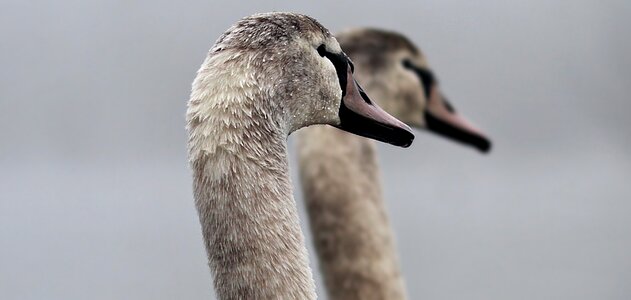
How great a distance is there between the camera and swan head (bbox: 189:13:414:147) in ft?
5.35

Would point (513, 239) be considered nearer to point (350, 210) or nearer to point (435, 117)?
point (435, 117)

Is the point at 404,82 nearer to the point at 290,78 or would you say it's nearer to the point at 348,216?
the point at 348,216

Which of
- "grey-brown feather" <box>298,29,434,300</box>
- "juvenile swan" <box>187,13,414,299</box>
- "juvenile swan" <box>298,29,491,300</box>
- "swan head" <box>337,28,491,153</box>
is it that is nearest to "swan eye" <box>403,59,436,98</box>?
"swan head" <box>337,28,491,153</box>

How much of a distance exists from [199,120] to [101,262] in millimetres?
6732

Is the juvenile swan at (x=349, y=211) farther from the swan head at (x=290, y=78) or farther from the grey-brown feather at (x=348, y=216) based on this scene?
the swan head at (x=290, y=78)

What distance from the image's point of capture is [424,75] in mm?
3469

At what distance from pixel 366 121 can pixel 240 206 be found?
1.07ft

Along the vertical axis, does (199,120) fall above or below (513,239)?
above

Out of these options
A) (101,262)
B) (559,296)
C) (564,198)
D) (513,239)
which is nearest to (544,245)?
(513,239)

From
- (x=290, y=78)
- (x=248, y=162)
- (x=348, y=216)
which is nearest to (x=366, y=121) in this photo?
(x=290, y=78)

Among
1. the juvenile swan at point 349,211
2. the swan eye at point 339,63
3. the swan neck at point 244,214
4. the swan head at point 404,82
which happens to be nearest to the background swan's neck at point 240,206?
the swan neck at point 244,214

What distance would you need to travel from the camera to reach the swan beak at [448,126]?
3.55 metres

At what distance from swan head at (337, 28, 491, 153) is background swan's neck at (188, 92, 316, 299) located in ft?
5.25

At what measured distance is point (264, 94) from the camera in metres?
1.65
